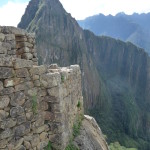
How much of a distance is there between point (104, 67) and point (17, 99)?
149 metres

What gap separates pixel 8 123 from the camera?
541cm

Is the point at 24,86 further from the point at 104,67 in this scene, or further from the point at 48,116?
the point at 104,67

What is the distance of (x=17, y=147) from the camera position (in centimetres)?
557

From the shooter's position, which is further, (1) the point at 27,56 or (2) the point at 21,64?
(1) the point at 27,56

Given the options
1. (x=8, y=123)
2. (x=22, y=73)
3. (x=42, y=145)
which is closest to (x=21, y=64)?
(x=22, y=73)

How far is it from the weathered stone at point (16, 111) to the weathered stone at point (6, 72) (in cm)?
60

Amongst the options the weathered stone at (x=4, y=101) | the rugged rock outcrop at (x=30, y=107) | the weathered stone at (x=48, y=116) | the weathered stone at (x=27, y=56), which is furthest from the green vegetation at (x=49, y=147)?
the weathered stone at (x=27, y=56)

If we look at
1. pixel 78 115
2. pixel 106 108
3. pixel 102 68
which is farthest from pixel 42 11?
pixel 78 115

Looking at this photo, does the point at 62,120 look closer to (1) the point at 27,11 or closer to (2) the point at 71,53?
(2) the point at 71,53

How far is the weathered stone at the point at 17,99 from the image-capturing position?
5488 mm

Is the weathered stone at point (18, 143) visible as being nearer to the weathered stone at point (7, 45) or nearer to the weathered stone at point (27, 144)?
the weathered stone at point (27, 144)

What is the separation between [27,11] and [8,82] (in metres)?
118

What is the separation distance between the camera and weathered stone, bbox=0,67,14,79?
534 centimetres

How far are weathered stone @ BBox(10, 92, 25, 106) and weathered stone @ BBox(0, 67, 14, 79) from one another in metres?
0.37
